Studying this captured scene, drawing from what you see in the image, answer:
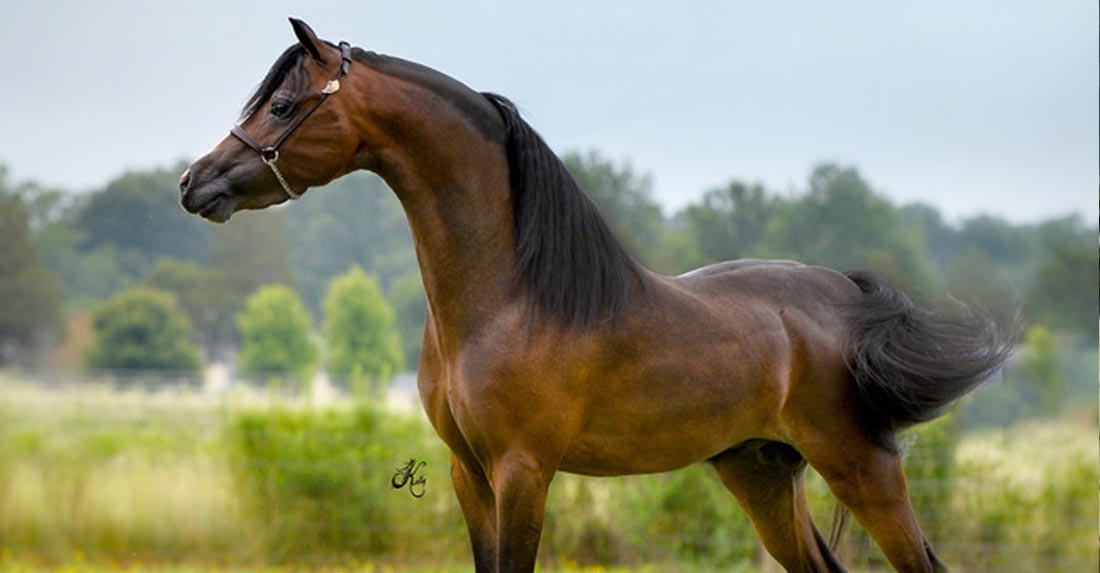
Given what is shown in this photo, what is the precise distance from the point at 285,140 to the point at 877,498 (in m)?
2.49

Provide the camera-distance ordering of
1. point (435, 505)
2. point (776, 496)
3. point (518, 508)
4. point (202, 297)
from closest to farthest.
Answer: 1. point (518, 508)
2. point (776, 496)
3. point (435, 505)
4. point (202, 297)

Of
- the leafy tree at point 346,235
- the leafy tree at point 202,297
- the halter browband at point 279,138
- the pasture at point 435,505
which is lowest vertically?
the pasture at point 435,505

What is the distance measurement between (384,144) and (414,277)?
15.3 metres

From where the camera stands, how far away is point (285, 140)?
3549mm

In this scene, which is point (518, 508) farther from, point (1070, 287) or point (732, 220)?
point (1070, 287)

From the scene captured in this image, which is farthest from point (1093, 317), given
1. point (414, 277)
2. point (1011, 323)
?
point (1011, 323)

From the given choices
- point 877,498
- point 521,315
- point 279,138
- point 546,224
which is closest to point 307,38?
point 279,138

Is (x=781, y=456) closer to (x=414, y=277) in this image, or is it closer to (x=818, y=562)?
(x=818, y=562)

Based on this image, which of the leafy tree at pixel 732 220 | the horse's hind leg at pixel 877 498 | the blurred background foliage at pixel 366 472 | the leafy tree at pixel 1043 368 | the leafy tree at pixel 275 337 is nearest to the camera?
the horse's hind leg at pixel 877 498

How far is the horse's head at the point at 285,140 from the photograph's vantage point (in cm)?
354

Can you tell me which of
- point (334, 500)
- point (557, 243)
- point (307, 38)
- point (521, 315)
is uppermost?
point (307, 38)

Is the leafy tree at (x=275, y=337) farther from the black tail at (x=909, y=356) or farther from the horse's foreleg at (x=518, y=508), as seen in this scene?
the horse's foreleg at (x=518, y=508)

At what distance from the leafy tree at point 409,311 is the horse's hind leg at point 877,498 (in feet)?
44.3

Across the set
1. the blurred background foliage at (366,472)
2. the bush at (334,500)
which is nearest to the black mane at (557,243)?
the blurred background foliage at (366,472)
